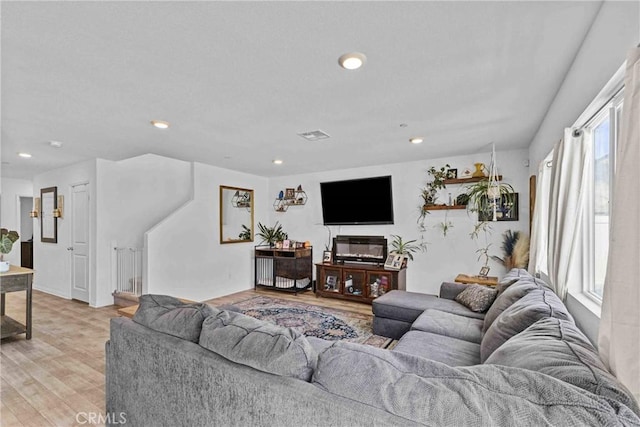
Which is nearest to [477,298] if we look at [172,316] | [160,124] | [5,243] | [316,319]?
[316,319]

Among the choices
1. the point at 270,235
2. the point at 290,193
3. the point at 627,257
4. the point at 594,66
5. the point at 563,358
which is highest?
the point at 594,66

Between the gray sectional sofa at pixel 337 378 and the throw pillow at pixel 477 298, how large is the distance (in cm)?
93

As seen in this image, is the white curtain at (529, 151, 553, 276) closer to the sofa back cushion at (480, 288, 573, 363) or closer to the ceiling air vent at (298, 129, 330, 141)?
the sofa back cushion at (480, 288, 573, 363)

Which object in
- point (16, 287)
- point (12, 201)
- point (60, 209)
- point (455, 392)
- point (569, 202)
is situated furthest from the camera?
point (12, 201)

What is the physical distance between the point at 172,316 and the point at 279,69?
1618 mm

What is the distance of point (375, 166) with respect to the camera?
5.34 m

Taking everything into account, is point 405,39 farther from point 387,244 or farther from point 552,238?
point 387,244

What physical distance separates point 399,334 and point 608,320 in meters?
2.28

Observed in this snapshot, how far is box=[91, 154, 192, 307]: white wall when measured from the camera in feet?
15.3

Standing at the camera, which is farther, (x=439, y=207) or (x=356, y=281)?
(x=356, y=281)

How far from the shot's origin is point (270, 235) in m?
6.30

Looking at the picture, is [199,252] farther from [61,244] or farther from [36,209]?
[36,209]

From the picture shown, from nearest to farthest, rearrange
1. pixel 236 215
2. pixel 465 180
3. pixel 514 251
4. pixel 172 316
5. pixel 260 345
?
1. pixel 260 345
2. pixel 172 316
3. pixel 514 251
4. pixel 465 180
5. pixel 236 215

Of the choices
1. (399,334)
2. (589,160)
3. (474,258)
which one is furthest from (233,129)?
(474,258)
